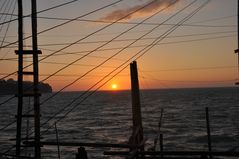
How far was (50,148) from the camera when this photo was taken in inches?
1948

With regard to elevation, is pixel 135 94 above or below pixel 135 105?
above

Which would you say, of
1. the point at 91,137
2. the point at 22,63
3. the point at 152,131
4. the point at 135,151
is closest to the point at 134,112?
the point at 135,151

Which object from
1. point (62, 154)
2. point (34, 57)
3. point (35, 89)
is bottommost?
point (62, 154)

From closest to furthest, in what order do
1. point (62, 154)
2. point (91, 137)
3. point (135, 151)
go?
point (135, 151) < point (62, 154) < point (91, 137)

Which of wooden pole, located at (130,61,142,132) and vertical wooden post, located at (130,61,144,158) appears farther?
wooden pole, located at (130,61,142,132)

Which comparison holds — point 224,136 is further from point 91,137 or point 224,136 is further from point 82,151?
point 82,151

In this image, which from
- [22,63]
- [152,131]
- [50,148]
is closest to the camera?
[22,63]

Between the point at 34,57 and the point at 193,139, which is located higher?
the point at 34,57

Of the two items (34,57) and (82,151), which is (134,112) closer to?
(82,151)

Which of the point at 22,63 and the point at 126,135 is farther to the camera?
the point at 126,135

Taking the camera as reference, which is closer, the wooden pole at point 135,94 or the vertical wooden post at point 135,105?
the vertical wooden post at point 135,105

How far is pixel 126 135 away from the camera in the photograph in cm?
6900

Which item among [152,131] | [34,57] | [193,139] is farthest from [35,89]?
[152,131]

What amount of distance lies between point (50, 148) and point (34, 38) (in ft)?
114
